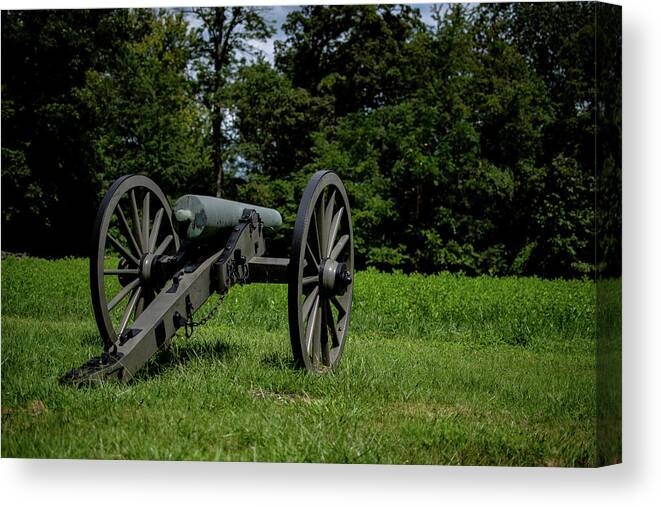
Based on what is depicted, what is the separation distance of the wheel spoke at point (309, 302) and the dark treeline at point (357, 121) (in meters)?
1.94

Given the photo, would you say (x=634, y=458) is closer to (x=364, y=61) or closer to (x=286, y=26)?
(x=286, y=26)

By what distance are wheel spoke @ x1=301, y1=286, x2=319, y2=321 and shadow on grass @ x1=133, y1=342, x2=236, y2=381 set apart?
119 cm

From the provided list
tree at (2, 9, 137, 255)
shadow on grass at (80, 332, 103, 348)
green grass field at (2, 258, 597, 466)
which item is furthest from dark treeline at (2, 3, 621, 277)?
shadow on grass at (80, 332, 103, 348)

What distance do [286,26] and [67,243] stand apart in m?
3.44

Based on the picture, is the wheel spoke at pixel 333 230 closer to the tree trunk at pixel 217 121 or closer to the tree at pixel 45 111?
the tree at pixel 45 111

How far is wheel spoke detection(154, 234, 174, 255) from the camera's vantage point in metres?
7.08

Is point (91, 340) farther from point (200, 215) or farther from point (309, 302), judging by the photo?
point (309, 302)

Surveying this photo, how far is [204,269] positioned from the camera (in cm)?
627

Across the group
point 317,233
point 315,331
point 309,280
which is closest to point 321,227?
point 317,233

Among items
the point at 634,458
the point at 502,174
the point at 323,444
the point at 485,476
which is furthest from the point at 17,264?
the point at 502,174

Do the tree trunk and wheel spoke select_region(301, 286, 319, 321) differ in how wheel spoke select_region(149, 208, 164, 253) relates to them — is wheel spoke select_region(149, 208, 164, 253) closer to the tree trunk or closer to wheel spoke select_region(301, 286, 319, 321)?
wheel spoke select_region(301, 286, 319, 321)

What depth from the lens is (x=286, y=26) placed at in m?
9.46

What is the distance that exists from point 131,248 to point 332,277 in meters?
1.67

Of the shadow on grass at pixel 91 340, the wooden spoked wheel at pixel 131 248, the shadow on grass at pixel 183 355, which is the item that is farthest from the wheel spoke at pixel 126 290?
the shadow on grass at pixel 91 340
